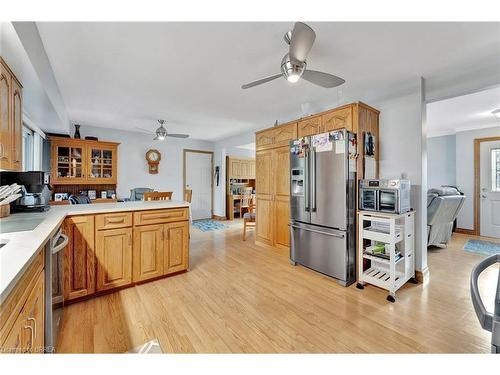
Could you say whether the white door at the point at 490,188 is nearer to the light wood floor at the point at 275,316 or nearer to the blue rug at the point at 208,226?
the light wood floor at the point at 275,316

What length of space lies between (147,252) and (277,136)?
8.21 feet

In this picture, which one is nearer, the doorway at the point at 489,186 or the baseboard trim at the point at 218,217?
the doorway at the point at 489,186

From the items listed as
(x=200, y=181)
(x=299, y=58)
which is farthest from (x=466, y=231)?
(x=200, y=181)

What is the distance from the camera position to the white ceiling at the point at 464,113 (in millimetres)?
3387

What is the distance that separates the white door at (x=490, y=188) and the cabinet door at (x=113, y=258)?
6.62 metres

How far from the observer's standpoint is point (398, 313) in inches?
81.7

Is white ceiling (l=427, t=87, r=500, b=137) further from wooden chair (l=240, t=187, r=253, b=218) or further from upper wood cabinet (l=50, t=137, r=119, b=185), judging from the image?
upper wood cabinet (l=50, t=137, r=119, b=185)

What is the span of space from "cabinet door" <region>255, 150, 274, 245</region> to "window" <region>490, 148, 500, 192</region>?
473 cm

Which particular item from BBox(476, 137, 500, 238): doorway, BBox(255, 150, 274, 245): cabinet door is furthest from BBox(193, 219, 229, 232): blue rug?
BBox(476, 137, 500, 238): doorway

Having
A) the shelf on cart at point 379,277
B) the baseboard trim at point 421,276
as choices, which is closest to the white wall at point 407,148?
the baseboard trim at point 421,276

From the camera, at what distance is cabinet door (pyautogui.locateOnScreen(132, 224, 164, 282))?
8.27 ft
